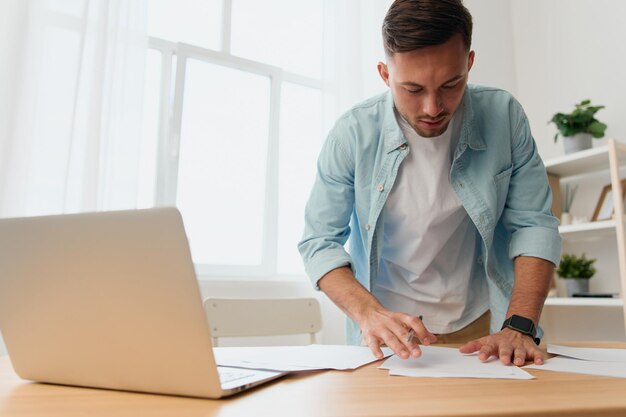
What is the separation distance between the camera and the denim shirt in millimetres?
1186

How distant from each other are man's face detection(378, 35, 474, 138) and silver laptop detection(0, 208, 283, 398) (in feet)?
2.17

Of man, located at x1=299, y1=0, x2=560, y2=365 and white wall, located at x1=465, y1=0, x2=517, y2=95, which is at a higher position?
white wall, located at x1=465, y1=0, x2=517, y2=95

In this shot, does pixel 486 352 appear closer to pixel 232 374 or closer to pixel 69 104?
pixel 232 374

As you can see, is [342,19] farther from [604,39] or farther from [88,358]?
[88,358]

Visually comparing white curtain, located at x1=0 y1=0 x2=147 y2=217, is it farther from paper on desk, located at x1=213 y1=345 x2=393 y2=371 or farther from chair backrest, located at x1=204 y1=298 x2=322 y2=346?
paper on desk, located at x1=213 y1=345 x2=393 y2=371

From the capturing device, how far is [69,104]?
208cm

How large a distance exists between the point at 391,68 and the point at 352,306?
1.64ft

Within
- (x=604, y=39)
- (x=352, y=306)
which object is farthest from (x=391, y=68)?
(x=604, y=39)

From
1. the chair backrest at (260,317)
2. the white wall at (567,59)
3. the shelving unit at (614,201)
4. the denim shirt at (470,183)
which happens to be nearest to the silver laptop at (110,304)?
the denim shirt at (470,183)

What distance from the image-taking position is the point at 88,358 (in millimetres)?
599

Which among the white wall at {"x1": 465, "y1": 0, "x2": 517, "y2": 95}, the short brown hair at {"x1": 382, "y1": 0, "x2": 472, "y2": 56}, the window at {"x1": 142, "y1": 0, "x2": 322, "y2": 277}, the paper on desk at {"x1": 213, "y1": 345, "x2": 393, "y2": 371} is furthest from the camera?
the white wall at {"x1": 465, "y1": 0, "x2": 517, "y2": 95}


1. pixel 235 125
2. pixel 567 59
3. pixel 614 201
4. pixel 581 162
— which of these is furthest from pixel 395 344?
pixel 567 59

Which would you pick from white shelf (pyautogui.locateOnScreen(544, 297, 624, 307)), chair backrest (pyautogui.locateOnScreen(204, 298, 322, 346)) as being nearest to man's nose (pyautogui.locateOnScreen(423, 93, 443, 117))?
chair backrest (pyautogui.locateOnScreen(204, 298, 322, 346))

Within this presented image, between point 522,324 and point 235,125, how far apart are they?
2.06 meters
